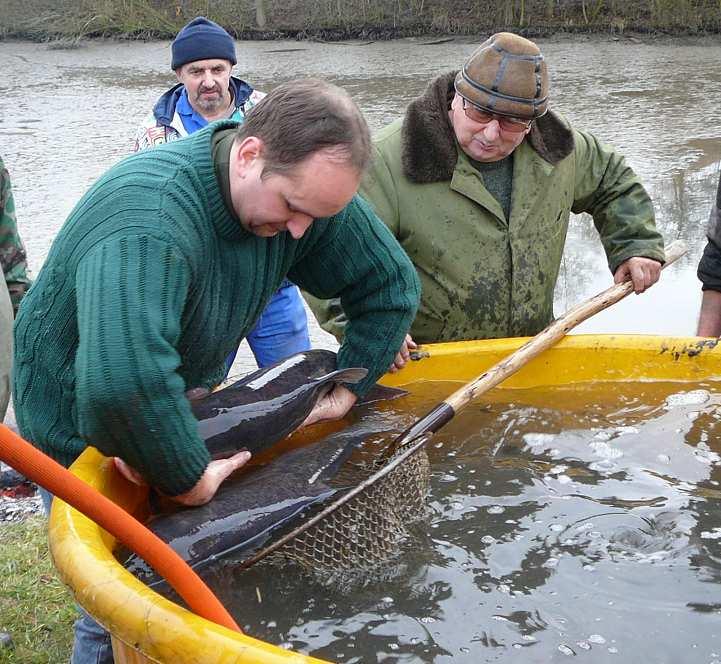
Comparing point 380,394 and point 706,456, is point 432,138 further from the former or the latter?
point 706,456

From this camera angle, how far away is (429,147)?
12.1ft

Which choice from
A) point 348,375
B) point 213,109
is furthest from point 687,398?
point 213,109

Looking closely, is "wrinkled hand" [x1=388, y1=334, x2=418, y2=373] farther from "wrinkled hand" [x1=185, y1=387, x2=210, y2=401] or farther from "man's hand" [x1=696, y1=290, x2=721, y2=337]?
"man's hand" [x1=696, y1=290, x2=721, y2=337]

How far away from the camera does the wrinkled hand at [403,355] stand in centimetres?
364

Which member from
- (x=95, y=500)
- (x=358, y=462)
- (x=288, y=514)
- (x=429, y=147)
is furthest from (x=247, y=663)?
(x=429, y=147)

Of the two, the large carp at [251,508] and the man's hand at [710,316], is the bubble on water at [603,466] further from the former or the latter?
the man's hand at [710,316]

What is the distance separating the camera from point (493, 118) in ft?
11.7

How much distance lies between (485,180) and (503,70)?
1.46 feet

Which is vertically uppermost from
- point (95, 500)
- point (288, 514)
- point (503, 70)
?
point (503, 70)

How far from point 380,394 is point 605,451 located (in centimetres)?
80

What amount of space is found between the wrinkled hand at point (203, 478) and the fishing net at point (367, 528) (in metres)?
0.25

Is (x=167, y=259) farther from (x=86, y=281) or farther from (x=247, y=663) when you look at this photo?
Result: (x=247, y=663)

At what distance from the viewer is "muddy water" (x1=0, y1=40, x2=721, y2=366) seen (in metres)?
6.82

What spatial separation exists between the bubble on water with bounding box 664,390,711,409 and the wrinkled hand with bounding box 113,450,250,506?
1.79 meters
